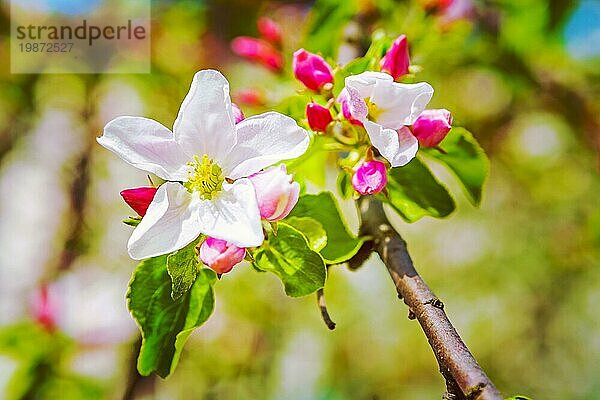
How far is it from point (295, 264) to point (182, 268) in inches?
3.6

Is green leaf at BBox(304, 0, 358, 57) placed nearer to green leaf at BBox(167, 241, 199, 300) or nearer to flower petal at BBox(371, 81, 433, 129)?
flower petal at BBox(371, 81, 433, 129)

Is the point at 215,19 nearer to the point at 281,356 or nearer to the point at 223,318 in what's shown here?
the point at 223,318

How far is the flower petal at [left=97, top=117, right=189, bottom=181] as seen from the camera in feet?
1.91

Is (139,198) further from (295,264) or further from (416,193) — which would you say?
(416,193)

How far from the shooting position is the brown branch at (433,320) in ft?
1.52

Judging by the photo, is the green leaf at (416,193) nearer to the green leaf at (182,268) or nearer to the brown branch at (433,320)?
the brown branch at (433,320)

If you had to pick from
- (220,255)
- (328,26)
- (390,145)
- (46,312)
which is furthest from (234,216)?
(46,312)

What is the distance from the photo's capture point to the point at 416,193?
708mm

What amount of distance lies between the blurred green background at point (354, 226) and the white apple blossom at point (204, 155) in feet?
2.89

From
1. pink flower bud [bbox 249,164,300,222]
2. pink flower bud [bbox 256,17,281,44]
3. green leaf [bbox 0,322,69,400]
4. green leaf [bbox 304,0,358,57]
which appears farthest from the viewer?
green leaf [bbox 0,322,69,400]

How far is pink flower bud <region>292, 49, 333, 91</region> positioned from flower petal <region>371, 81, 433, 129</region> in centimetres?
7

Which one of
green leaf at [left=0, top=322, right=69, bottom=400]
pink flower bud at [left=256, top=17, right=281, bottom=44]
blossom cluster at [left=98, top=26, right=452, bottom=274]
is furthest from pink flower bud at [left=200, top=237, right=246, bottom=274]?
green leaf at [left=0, top=322, right=69, bottom=400]

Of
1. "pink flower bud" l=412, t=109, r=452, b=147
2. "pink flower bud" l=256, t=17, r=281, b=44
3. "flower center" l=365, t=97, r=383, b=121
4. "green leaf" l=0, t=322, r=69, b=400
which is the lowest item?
"green leaf" l=0, t=322, r=69, b=400

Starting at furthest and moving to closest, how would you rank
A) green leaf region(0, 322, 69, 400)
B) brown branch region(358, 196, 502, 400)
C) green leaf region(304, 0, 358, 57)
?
green leaf region(0, 322, 69, 400)
green leaf region(304, 0, 358, 57)
brown branch region(358, 196, 502, 400)
